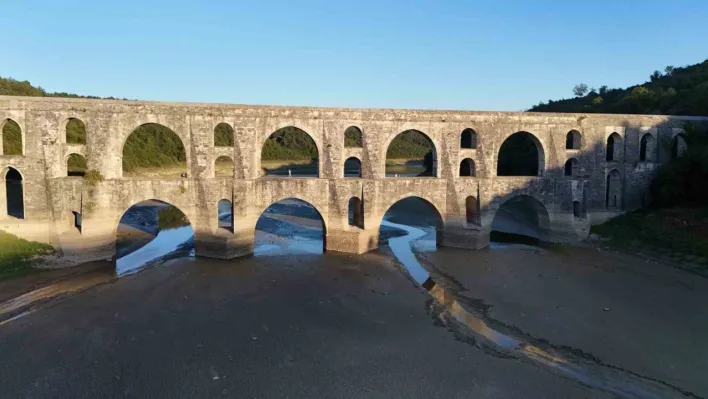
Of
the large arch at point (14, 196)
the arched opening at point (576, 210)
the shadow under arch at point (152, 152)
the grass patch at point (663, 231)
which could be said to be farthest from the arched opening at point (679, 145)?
the shadow under arch at point (152, 152)

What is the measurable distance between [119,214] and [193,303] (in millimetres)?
8591

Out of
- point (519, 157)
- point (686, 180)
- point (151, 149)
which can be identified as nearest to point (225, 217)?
point (519, 157)

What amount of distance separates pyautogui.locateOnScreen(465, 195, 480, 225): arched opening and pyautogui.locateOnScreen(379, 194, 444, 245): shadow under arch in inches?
75.3

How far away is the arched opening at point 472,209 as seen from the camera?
2517cm

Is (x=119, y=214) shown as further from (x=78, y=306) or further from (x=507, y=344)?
(x=507, y=344)

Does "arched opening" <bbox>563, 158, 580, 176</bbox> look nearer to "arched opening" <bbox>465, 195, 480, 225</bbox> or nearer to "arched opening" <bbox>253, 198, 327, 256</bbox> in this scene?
"arched opening" <bbox>465, 195, 480, 225</bbox>

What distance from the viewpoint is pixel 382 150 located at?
78.1 feet

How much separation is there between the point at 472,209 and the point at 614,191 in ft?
32.1

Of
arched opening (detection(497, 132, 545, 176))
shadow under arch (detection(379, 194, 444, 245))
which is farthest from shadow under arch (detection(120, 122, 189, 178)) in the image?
arched opening (detection(497, 132, 545, 176))

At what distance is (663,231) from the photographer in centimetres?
2402

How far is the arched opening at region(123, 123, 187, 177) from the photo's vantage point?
5437 centimetres

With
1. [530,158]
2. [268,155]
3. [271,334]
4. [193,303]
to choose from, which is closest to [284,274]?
[193,303]

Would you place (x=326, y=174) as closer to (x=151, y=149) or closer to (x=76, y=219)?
(x=76, y=219)

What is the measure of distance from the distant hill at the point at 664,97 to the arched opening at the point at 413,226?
21.1 meters
